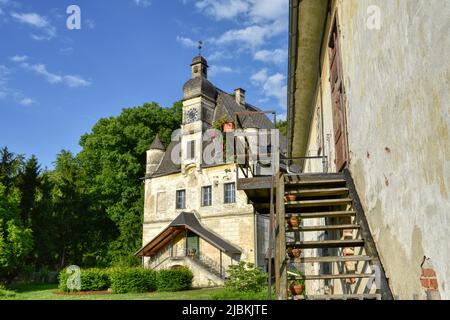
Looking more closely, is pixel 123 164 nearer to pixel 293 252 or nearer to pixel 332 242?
pixel 293 252

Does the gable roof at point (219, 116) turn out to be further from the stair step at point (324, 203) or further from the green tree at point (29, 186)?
the stair step at point (324, 203)


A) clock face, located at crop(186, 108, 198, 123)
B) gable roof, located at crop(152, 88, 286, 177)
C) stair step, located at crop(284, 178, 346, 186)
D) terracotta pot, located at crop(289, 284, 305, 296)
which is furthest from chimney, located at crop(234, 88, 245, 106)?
terracotta pot, located at crop(289, 284, 305, 296)

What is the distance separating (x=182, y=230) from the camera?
31.5m

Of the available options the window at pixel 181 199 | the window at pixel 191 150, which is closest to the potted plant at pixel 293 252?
the window at pixel 191 150

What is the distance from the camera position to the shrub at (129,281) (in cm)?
2441

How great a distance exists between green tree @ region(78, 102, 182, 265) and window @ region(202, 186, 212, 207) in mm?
9818

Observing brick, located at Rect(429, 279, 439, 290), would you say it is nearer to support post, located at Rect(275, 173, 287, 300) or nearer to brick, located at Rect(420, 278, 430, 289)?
brick, located at Rect(420, 278, 430, 289)

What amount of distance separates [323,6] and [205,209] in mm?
25391

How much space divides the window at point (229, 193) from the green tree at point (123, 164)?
11810 millimetres

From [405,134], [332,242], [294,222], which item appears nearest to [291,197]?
[294,222]

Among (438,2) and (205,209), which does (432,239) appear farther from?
(205,209)

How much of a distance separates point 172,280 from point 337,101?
67.2 feet

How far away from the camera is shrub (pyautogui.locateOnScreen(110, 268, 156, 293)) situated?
24406 mm
